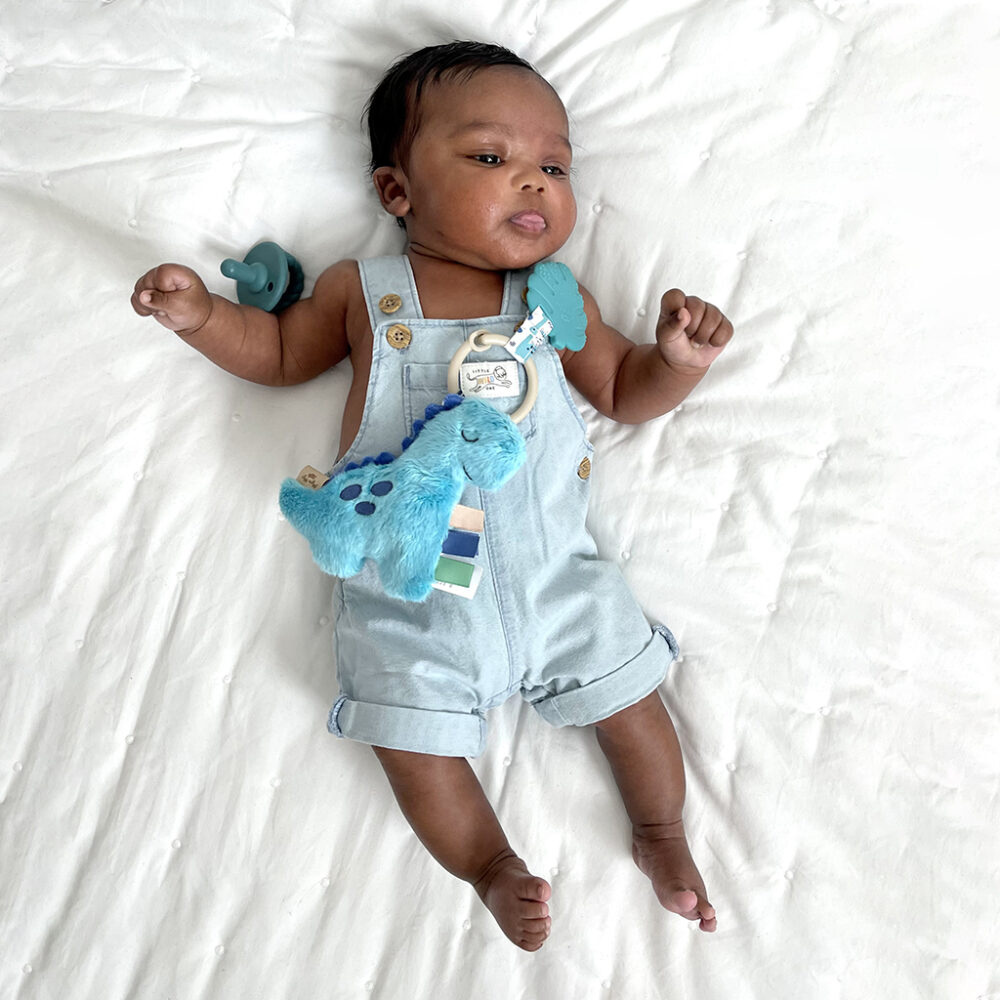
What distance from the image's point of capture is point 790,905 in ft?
3.27

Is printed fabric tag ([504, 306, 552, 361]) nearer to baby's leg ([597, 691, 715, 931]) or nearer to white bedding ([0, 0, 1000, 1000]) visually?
white bedding ([0, 0, 1000, 1000])

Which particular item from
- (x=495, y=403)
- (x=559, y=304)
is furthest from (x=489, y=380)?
(x=559, y=304)

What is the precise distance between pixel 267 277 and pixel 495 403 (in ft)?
1.14

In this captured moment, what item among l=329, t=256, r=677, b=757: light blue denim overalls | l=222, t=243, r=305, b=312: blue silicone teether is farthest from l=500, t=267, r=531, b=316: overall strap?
l=222, t=243, r=305, b=312: blue silicone teether

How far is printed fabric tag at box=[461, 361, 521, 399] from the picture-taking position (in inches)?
40.9

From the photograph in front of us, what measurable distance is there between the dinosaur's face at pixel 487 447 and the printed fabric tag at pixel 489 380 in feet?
0.25

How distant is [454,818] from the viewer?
3.34 ft

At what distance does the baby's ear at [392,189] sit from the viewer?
1.16 metres

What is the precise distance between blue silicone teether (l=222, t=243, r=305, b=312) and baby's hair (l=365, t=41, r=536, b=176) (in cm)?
17

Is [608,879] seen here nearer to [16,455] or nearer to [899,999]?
[899,999]

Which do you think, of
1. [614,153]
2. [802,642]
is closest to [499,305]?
[614,153]

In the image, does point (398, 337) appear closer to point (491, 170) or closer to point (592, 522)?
point (491, 170)

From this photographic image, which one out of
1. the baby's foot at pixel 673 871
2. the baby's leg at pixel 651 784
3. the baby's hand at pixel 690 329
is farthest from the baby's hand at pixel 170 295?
the baby's foot at pixel 673 871

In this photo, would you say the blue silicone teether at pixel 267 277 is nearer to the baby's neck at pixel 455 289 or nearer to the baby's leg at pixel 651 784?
the baby's neck at pixel 455 289
